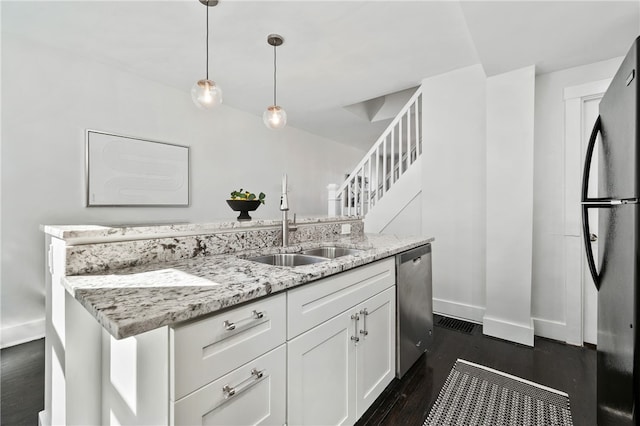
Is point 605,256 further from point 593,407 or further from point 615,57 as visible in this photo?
point 615,57

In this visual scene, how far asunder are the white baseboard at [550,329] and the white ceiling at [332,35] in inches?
89.8

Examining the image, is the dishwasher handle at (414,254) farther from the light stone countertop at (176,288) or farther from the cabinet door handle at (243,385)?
the cabinet door handle at (243,385)

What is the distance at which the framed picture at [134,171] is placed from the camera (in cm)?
293

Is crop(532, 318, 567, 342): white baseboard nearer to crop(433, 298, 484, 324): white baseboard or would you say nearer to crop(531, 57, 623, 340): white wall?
Result: crop(531, 57, 623, 340): white wall

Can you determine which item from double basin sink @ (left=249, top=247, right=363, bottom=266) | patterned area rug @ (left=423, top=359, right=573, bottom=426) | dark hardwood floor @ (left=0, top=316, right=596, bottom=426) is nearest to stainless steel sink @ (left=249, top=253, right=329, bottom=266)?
double basin sink @ (left=249, top=247, right=363, bottom=266)

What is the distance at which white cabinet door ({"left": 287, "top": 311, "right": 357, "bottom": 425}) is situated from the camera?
1.11 meters

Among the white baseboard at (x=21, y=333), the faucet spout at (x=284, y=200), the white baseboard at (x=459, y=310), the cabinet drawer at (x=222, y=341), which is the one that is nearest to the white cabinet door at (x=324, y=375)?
the cabinet drawer at (x=222, y=341)

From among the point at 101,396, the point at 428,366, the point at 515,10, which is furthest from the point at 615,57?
the point at 101,396

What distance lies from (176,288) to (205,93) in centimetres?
177

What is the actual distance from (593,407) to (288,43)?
11.3 feet

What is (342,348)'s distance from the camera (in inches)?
53.7

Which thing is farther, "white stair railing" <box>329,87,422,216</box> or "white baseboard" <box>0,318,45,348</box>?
"white stair railing" <box>329,87,422,216</box>

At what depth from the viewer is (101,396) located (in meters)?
1.09

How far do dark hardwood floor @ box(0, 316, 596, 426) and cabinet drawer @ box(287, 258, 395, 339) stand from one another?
2.30 feet
